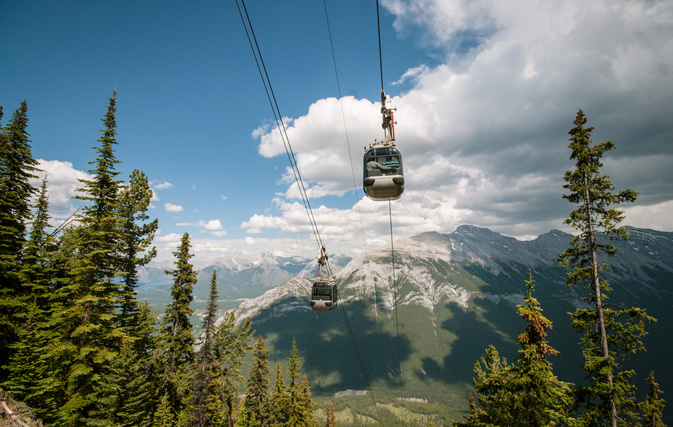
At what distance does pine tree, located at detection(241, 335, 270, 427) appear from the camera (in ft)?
109

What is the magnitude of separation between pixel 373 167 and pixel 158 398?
2760 centimetres

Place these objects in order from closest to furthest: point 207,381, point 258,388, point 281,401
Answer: point 207,381 < point 281,401 < point 258,388

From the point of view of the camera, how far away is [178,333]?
23531 millimetres

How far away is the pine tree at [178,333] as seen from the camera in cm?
2334

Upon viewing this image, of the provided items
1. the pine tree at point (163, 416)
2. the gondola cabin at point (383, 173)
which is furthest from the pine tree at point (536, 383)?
the pine tree at point (163, 416)

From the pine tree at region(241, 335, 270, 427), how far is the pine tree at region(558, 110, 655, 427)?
30.8m

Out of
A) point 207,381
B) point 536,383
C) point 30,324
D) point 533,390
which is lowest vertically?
point 207,381

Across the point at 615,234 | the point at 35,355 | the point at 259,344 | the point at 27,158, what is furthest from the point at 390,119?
the point at 259,344

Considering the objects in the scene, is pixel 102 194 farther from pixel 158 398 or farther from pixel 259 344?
pixel 259 344

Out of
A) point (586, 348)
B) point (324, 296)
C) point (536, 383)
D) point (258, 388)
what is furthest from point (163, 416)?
point (586, 348)

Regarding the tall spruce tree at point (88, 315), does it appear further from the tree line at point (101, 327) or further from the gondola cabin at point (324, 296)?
the gondola cabin at point (324, 296)

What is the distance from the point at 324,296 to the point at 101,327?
45.3 feet

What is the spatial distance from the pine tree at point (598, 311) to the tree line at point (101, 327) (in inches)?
1024

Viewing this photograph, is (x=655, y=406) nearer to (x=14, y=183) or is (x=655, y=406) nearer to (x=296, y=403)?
(x=296, y=403)
